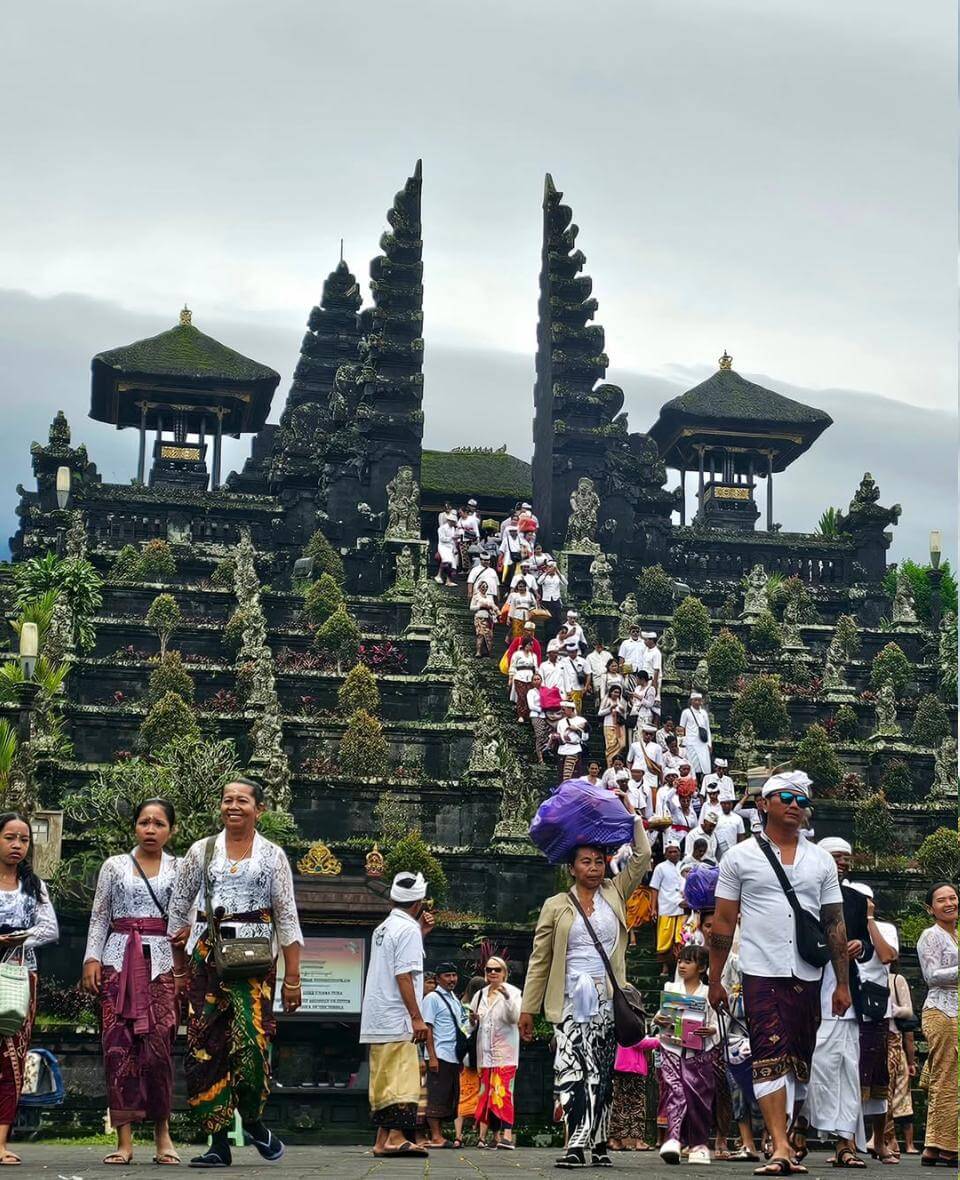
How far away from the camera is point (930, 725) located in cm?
3434

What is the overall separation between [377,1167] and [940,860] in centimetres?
1737

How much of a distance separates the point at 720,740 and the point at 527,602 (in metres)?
3.52

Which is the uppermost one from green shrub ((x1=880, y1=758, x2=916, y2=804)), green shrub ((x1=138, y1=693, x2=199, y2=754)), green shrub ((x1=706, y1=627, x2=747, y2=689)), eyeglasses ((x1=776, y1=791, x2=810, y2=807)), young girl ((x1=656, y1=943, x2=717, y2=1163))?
green shrub ((x1=706, y1=627, x2=747, y2=689))

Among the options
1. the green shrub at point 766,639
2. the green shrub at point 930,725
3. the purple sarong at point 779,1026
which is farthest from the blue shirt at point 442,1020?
the green shrub at point 766,639

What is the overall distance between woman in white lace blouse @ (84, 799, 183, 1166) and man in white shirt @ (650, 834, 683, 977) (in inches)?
465

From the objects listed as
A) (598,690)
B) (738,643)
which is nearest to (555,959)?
(598,690)

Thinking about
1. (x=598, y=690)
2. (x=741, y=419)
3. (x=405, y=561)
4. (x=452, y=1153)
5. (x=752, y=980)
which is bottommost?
(x=452, y=1153)

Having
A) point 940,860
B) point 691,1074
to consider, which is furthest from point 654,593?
point 691,1074

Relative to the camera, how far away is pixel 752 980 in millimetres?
11156

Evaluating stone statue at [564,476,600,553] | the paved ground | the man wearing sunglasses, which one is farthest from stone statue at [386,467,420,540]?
the man wearing sunglasses

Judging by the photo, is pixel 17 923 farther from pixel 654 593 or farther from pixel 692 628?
pixel 654 593

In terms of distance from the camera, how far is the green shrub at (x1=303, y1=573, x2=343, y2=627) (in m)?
35.6

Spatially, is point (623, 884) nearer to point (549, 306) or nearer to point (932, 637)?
point (932, 637)

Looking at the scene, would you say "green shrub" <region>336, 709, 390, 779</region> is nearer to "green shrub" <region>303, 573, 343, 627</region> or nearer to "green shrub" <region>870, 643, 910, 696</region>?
"green shrub" <region>303, 573, 343, 627</region>
